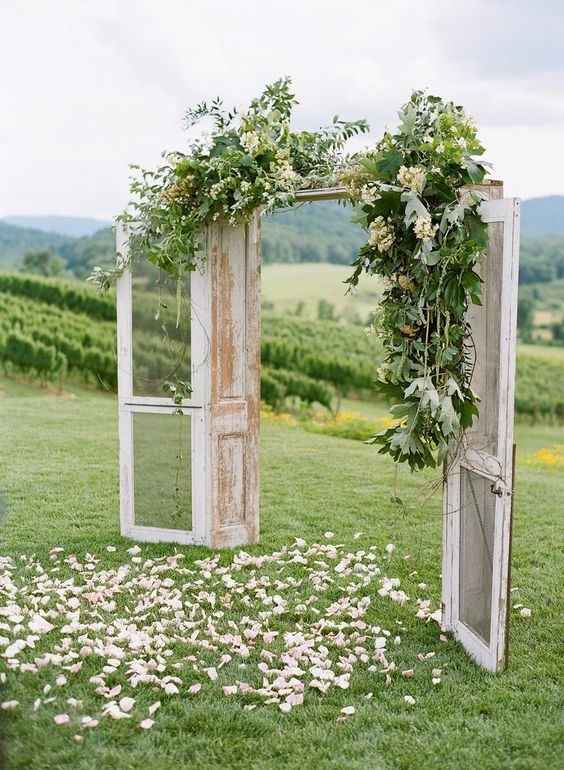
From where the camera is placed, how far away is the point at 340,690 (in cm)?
390

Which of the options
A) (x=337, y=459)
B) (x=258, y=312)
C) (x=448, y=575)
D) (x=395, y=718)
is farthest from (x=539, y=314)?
(x=395, y=718)

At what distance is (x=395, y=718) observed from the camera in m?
3.62

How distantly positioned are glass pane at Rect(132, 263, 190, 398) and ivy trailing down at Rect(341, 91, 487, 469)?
6.16 feet

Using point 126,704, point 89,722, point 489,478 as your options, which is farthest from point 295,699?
point 489,478

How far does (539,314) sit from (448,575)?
11.7m

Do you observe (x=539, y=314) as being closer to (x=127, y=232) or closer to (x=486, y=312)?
(x=127, y=232)

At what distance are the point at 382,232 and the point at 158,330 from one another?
2263 millimetres

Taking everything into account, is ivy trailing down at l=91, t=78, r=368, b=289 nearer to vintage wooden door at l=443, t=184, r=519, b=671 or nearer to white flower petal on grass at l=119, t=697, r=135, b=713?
vintage wooden door at l=443, t=184, r=519, b=671

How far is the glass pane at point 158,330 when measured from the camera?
Result: 19.1 ft

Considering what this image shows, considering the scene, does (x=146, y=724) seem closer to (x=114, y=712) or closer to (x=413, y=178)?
(x=114, y=712)

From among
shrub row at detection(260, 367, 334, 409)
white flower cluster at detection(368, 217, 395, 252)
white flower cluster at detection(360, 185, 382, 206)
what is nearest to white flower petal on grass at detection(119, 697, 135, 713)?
white flower cluster at detection(368, 217, 395, 252)

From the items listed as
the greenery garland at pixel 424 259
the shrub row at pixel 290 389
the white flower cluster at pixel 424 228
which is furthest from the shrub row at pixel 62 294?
the white flower cluster at pixel 424 228

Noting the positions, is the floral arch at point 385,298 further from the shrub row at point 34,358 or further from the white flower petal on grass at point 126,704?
the shrub row at point 34,358

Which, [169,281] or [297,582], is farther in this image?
[169,281]
